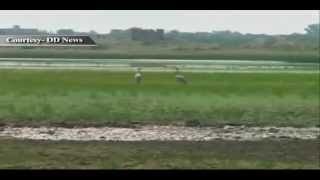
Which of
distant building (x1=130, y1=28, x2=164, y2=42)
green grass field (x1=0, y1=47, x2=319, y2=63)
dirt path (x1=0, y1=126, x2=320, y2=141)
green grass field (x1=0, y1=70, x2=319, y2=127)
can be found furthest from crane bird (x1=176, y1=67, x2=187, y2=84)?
dirt path (x1=0, y1=126, x2=320, y2=141)

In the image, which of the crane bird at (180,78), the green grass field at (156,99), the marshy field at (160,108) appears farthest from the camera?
the crane bird at (180,78)

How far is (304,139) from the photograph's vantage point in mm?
8727

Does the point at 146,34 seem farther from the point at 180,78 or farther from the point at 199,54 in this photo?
the point at 180,78

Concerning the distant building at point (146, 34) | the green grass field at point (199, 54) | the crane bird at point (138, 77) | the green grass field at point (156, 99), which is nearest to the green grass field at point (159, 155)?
the green grass field at point (156, 99)

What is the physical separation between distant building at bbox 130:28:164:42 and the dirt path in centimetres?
154

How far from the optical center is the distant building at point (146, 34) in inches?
400

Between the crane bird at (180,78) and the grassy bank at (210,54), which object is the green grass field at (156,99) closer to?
the crane bird at (180,78)

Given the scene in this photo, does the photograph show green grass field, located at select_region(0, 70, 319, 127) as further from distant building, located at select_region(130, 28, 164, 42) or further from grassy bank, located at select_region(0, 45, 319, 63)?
distant building, located at select_region(130, 28, 164, 42)

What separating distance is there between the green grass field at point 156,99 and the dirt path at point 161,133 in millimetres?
614

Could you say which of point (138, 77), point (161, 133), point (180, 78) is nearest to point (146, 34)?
point (161, 133)

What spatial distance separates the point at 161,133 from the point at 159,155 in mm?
2109

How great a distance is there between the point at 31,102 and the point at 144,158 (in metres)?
6.89
